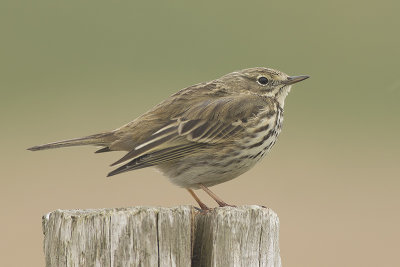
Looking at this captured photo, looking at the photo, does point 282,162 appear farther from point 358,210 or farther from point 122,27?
point 122,27

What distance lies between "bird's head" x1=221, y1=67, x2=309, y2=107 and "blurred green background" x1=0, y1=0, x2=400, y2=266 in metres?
4.02

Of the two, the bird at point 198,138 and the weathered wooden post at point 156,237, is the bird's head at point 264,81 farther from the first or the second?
the weathered wooden post at point 156,237

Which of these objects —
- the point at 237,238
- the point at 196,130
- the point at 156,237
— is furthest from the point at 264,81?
the point at 156,237

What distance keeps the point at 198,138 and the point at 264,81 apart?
155 centimetres

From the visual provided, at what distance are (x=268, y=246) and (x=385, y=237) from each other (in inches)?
352

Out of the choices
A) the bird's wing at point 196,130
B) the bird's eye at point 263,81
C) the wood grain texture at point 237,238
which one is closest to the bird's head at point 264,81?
the bird's eye at point 263,81

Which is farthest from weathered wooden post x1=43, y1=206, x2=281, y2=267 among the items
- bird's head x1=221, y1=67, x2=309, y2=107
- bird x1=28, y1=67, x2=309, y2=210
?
bird's head x1=221, y1=67, x2=309, y2=107

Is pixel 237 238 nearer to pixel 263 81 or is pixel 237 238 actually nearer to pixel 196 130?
pixel 196 130

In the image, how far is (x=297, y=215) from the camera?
1424 centimetres

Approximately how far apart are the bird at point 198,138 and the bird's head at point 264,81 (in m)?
0.59

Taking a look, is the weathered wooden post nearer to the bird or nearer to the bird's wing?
the bird's wing

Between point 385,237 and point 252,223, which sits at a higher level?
point 252,223

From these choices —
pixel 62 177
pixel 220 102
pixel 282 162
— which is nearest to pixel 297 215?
pixel 282 162

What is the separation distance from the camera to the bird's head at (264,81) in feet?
30.7
